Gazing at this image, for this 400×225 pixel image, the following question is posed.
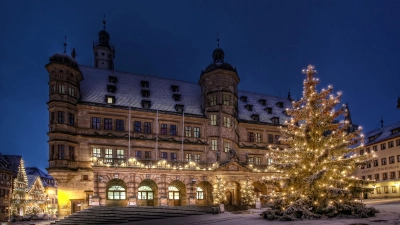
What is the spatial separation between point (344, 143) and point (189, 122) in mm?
29014

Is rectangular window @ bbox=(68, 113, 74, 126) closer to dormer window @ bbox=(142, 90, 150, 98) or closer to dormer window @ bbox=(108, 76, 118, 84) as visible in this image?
dormer window @ bbox=(108, 76, 118, 84)

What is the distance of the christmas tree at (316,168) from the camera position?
2455 centimetres

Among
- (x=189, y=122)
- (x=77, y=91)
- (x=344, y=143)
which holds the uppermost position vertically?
(x=77, y=91)

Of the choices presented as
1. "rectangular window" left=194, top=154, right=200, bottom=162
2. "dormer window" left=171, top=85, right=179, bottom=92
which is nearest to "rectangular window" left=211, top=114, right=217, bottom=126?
"rectangular window" left=194, top=154, right=200, bottom=162

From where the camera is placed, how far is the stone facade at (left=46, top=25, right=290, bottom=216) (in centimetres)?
4394

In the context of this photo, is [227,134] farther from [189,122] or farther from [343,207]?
[343,207]

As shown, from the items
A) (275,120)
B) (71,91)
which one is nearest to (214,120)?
(275,120)

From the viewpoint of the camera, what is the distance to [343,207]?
962 inches

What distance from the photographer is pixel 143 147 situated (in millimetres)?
48875

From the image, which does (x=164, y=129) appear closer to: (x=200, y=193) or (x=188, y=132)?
(x=188, y=132)

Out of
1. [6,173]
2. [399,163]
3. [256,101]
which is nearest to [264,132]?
[256,101]

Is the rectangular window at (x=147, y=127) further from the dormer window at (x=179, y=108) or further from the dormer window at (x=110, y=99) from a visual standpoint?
the dormer window at (x=110, y=99)

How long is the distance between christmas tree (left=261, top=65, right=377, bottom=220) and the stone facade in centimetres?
2016

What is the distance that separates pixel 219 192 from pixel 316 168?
22.7m
